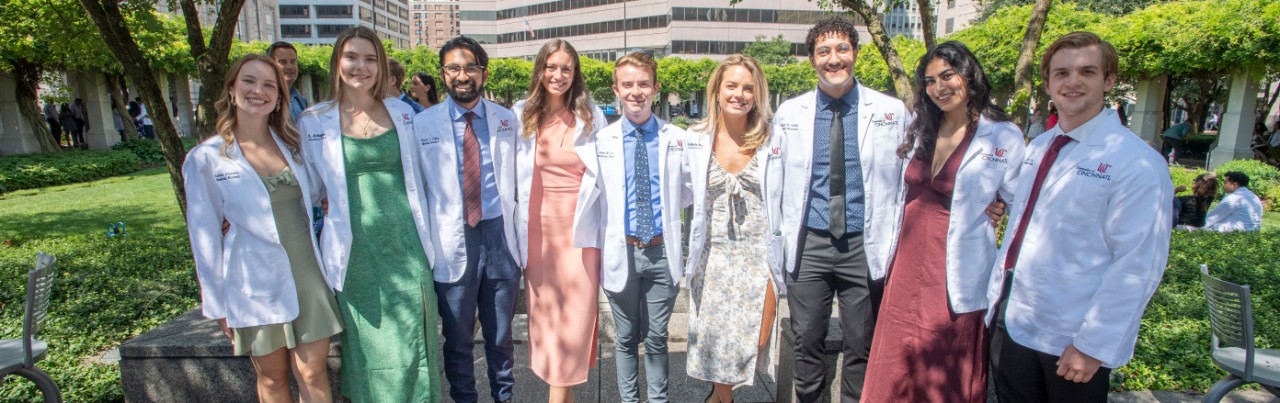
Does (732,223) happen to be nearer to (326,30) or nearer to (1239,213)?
(1239,213)

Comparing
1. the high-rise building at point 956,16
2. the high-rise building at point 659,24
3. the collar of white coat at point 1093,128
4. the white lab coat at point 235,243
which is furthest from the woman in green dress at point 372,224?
the high-rise building at point 956,16

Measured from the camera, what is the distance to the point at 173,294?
5.93 m

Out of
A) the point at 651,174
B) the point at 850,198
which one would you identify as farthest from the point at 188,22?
the point at 850,198

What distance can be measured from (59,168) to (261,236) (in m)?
17.3

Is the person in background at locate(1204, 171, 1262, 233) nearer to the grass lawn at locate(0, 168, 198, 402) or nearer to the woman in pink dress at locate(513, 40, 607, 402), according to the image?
the woman in pink dress at locate(513, 40, 607, 402)

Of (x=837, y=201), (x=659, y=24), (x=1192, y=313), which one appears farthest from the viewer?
(x=659, y=24)

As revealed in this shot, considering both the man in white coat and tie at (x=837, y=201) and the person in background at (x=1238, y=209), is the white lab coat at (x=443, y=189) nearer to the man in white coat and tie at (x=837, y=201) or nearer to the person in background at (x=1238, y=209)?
the man in white coat and tie at (x=837, y=201)

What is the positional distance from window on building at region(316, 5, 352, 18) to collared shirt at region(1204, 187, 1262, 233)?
331ft

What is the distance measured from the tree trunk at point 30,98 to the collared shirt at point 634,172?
900 inches

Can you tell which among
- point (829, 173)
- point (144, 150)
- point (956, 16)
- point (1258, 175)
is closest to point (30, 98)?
point (144, 150)

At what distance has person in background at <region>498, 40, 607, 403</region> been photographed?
3443mm

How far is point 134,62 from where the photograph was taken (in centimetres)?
468

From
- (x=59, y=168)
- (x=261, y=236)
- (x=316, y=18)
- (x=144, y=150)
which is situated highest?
(x=316, y=18)

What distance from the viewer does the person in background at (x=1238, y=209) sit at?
870cm
